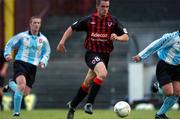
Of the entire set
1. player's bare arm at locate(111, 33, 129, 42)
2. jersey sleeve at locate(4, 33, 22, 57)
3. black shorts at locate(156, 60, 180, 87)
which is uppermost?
player's bare arm at locate(111, 33, 129, 42)

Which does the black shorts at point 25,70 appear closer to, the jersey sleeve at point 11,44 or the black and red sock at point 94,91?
the jersey sleeve at point 11,44

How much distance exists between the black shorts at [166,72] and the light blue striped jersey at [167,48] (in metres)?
0.08

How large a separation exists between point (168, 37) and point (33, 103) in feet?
36.7

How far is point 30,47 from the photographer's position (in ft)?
48.9

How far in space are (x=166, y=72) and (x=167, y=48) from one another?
0.44m

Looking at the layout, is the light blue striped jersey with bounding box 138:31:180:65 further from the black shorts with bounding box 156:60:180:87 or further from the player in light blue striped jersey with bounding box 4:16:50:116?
the player in light blue striped jersey with bounding box 4:16:50:116

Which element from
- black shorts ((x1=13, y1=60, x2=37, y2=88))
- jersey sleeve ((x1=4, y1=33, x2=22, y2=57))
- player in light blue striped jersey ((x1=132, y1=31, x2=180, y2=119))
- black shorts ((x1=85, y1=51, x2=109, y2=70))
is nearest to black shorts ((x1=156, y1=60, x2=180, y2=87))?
player in light blue striped jersey ((x1=132, y1=31, x2=180, y2=119))

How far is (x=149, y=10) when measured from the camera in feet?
87.5

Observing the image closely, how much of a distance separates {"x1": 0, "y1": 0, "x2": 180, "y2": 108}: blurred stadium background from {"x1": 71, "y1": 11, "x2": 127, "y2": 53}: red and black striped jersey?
982 centimetres

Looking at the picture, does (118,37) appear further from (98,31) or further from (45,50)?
(45,50)

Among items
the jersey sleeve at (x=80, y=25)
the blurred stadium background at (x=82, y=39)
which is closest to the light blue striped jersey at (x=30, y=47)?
the jersey sleeve at (x=80, y=25)

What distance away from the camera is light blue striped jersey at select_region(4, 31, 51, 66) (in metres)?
14.8

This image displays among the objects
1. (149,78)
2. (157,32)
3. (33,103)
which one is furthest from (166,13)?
(33,103)

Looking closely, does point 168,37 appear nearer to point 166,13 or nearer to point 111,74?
point 111,74
